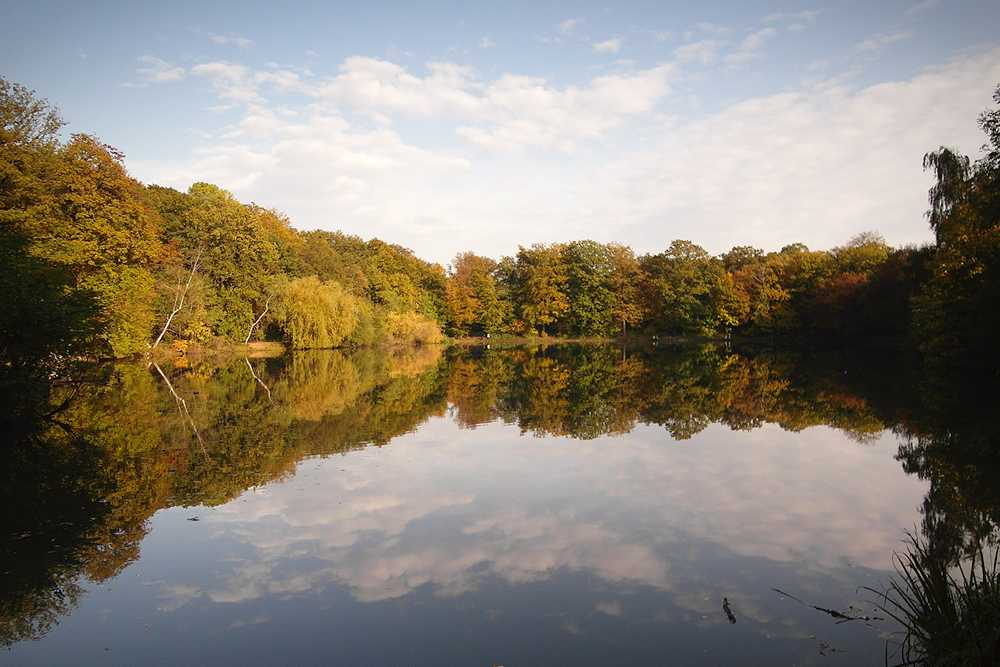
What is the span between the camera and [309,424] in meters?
14.9

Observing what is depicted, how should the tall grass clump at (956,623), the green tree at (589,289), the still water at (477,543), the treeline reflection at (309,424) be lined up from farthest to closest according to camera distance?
the green tree at (589,289)
the treeline reflection at (309,424)
the still water at (477,543)
the tall grass clump at (956,623)


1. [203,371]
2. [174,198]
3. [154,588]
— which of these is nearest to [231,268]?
[174,198]

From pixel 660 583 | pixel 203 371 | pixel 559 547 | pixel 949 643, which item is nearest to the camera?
pixel 949 643

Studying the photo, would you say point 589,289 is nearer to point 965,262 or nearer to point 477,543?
point 965,262

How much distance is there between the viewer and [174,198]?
4406 centimetres

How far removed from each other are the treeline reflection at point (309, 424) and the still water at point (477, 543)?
0.37 feet

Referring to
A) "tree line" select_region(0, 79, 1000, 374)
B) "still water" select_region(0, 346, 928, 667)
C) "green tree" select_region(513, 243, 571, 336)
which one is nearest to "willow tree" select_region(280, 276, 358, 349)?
"tree line" select_region(0, 79, 1000, 374)

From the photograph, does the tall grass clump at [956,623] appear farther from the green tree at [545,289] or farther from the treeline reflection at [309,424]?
the green tree at [545,289]

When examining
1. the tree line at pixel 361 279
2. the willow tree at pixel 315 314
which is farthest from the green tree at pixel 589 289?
the willow tree at pixel 315 314

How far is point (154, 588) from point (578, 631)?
14.2 ft

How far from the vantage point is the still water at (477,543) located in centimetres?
495

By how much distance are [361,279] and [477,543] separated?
167 feet

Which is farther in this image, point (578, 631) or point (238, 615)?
point (238, 615)

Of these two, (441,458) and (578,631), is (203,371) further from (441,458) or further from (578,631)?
(578,631)
